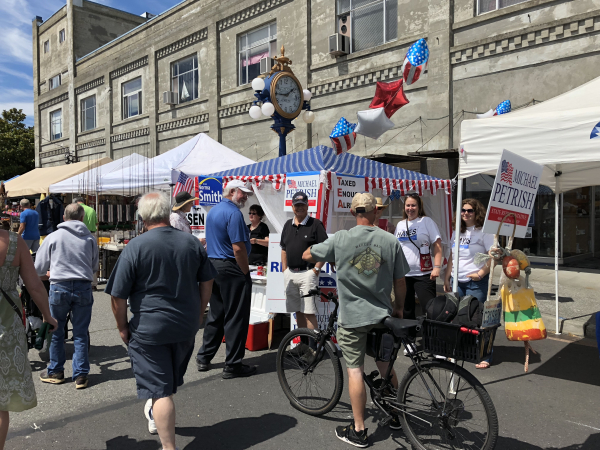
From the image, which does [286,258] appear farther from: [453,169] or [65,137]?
[65,137]

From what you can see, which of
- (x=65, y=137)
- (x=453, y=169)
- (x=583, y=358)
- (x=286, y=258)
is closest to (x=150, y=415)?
(x=286, y=258)

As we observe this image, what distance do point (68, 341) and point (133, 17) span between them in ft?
103

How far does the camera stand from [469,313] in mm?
3197

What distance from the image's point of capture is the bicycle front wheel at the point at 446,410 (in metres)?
2.94

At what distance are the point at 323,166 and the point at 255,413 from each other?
156 inches

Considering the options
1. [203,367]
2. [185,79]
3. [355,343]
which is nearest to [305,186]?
[203,367]

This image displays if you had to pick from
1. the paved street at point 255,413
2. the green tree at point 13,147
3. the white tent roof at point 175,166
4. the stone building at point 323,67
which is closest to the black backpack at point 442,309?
the paved street at point 255,413

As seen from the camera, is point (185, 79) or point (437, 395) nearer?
point (437, 395)

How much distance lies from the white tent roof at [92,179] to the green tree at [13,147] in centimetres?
2750

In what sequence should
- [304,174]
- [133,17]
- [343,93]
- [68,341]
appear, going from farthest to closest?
[133,17], [343,93], [304,174], [68,341]

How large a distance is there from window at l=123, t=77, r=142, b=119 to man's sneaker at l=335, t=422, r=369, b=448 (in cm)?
2285

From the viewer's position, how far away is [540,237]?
1200 centimetres

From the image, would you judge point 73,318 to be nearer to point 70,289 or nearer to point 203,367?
point 70,289

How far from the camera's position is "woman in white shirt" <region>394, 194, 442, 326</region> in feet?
18.4
